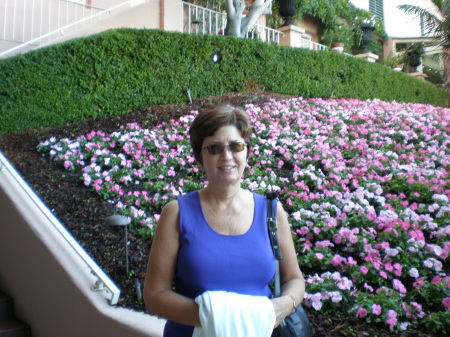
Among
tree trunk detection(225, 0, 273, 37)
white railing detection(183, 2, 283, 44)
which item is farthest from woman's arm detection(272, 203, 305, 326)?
white railing detection(183, 2, 283, 44)

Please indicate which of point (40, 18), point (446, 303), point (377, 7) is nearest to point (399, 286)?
point (446, 303)

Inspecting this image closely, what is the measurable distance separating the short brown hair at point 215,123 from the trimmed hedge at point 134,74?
6230 mm

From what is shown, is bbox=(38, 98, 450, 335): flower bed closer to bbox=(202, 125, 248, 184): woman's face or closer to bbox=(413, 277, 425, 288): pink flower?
bbox=(413, 277, 425, 288): pink flower

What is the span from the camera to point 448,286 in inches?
127

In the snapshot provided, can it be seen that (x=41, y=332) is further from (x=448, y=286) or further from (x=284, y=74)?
(x=284, y=74)

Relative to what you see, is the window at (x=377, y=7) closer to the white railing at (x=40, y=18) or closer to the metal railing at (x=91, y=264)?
the white railing at (x=40, y=18)

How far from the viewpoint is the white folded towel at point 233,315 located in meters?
1.48

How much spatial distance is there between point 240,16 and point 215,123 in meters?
9.91

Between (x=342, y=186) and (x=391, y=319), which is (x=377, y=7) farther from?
(x=391, y=319)

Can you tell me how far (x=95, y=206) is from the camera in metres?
4.88

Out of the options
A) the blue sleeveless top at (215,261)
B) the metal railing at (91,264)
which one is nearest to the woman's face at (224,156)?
the blue sleeveless top at (215,261)

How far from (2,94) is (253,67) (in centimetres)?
483

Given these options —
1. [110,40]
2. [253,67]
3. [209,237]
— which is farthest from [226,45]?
[209,237]

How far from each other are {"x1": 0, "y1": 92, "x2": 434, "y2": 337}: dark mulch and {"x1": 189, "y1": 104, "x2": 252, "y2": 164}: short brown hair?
1.62m
